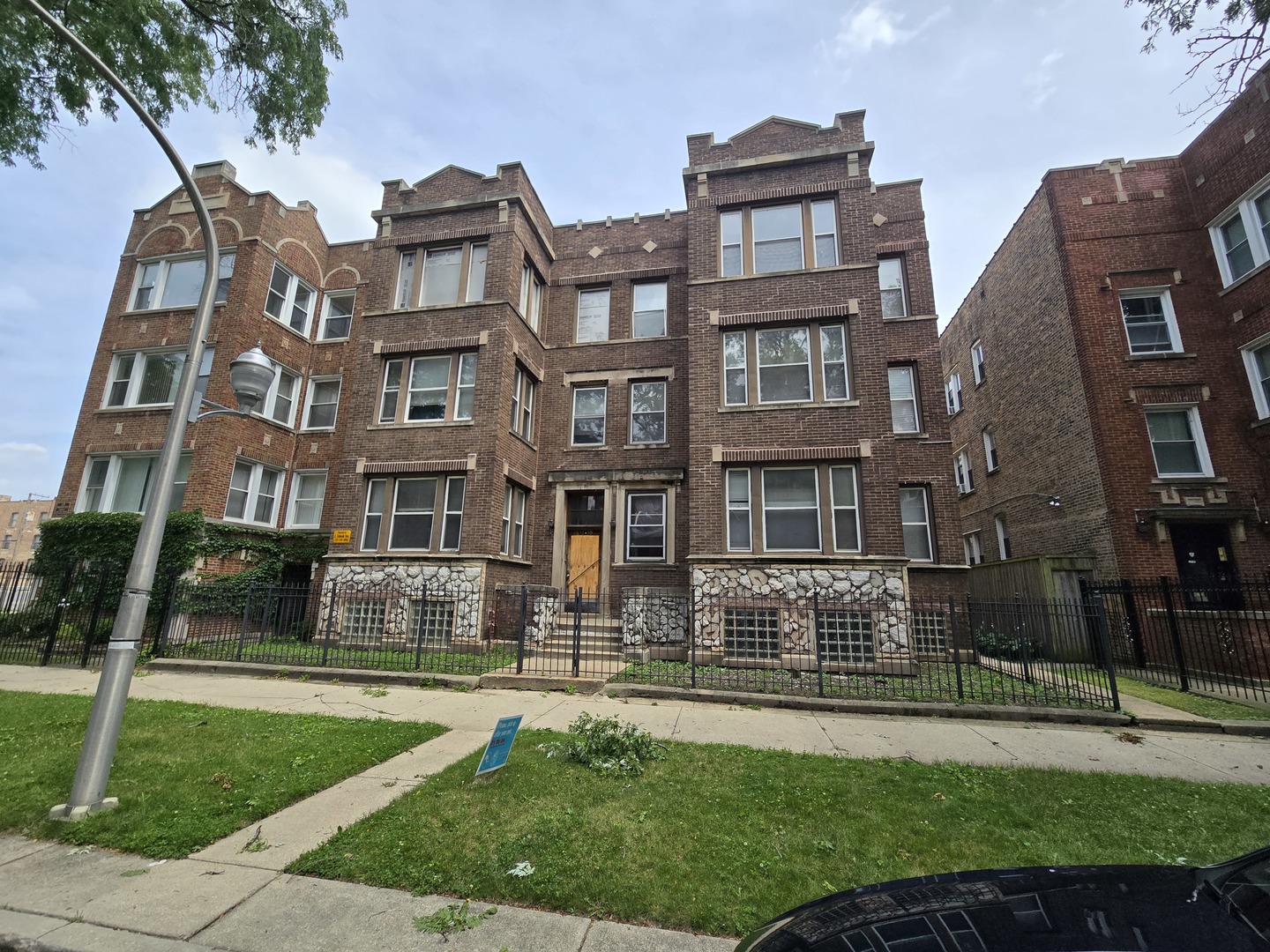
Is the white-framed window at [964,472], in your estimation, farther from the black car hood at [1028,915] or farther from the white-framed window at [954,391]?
the black car hood at [1028,915]

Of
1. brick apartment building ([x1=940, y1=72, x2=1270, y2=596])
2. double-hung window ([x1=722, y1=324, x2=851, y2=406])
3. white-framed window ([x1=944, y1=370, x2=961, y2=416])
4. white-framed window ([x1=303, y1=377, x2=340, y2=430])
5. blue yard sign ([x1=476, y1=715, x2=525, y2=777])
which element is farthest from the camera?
white-framed window ([x1=944, y1=370, x2=961, y2=416])

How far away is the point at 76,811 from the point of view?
4270 mm

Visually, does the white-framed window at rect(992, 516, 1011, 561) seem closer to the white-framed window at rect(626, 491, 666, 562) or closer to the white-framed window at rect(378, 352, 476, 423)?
the white-framed window at rect(626, 491, 666, 562)

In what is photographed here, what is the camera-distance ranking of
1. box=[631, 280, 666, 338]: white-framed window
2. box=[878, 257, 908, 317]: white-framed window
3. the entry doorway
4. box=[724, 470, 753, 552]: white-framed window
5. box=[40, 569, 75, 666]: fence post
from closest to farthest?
1. box=[40, 569, 75, 666]: fence post
2. box=[724, 470, 753, 552]: white-framed window
3. the entry doorway
4. box=[878, 257, 908, 317]: white-framed window
5. box=[631, 280, 666, 338]: white-framed window

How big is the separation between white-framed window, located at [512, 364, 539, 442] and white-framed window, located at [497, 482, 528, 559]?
1.60 m

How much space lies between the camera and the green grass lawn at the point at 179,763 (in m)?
4.14

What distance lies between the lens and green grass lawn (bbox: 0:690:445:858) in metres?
4.14

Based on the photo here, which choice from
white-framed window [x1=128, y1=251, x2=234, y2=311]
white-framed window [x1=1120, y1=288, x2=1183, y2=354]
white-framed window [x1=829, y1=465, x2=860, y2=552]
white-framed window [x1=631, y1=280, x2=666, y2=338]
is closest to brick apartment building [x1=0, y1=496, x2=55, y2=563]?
white-framed window [x1=128, y1=251, x2=234, y2=311]

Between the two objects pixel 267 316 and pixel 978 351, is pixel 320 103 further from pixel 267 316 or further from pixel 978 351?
pixel 978 351

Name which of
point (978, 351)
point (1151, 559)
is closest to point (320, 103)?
point (1151, 559)

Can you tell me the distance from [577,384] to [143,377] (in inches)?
545

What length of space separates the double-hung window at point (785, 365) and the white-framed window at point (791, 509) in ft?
6.01

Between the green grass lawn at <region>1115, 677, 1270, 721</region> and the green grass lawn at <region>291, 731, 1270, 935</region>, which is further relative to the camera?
the green grass lawn at <region>1115, 677, 1270, 721</region>

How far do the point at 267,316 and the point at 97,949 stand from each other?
19.3m
